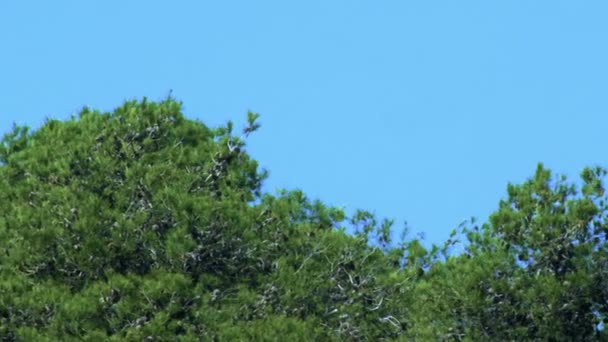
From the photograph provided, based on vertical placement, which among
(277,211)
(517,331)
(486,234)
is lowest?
(517,331)

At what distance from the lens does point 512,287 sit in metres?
24.7

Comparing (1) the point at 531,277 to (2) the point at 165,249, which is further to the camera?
(2) the point at 165,249

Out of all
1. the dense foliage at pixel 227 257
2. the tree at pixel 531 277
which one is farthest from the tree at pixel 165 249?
the tree at pixel 531 277

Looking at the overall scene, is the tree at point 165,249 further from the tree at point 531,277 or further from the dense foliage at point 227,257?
the tree at point 531,277

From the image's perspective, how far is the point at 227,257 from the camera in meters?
27.7

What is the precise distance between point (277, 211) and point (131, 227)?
112 inches

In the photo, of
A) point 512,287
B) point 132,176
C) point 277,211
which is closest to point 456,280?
point 512,287

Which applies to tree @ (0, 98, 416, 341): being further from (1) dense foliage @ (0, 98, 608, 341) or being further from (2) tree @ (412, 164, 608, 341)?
(2) tree @ (412, 164, 608, 341)

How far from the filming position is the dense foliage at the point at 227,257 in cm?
2498

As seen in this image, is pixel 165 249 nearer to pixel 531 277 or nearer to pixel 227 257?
pixel 227 257

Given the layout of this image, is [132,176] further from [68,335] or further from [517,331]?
[517,331]

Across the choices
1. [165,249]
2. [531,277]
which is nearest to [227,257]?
[165,249]

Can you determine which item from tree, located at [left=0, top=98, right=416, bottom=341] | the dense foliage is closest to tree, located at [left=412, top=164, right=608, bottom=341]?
the dense foliage

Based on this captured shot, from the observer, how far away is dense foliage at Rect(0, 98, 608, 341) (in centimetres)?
2498
